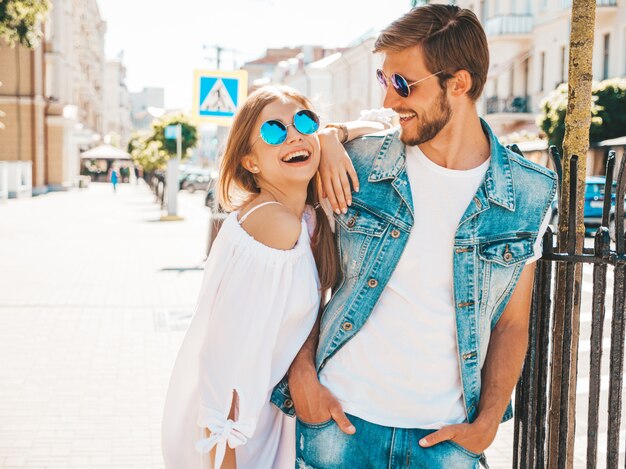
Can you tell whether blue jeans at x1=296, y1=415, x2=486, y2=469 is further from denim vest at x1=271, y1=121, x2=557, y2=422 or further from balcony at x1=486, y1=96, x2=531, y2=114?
balcony at x1=486, y1=96, x2=531, y2=114

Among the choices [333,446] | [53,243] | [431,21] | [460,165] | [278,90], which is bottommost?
[53,243]

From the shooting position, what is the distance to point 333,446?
232 cm

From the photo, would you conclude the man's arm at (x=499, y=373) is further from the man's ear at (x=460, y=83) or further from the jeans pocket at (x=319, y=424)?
the man's ear at (x=460, y=83)

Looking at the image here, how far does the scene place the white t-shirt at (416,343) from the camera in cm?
228

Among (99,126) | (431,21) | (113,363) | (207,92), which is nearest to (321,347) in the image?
(431,21)

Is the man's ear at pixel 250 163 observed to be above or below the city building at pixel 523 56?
below

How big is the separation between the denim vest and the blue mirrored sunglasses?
0.22 metres

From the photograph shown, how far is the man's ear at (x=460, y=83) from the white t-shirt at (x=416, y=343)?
25cm

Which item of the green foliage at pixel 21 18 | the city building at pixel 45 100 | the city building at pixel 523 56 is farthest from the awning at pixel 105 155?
the green foliage at pixel 21 18

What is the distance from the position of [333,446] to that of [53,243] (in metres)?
16.1

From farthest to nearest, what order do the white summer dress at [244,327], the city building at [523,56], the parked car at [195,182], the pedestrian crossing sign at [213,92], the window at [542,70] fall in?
the parked car at [195,182] < the window at [542,70] < the city building at [523,56] < the pedestrian crossing sign at [213,92] < the white summer dress at [244,327]

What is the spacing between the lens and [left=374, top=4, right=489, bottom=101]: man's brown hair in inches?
89.7

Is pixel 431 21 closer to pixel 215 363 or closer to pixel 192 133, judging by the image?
pixel 215 363

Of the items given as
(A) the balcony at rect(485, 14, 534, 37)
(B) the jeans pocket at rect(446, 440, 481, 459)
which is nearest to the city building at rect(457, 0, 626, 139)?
(A) the balcony at rect(485, 14, 534, 37)
